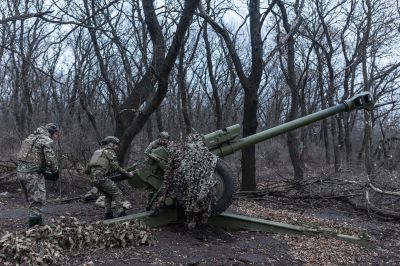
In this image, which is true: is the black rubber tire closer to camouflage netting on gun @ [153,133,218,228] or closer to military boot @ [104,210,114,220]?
camouflage netting on gun @ [153,133,218,228]

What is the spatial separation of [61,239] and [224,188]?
2.72 metres

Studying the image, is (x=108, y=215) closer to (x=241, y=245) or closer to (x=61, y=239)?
(x=61, y=239)

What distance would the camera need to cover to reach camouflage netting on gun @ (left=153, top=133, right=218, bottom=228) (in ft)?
25.8

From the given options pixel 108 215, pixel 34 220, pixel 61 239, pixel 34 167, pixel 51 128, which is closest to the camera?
pixel 61 239

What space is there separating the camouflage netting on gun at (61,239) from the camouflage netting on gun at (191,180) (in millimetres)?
713

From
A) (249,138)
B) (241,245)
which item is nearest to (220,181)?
(241,245)

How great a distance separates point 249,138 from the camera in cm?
937

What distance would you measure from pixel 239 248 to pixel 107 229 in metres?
1.93

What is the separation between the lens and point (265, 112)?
47969 millimetres

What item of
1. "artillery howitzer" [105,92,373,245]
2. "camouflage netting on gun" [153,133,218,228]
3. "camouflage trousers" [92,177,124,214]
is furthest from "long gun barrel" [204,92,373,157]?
"camouflage trousers" [92,177,124,214]

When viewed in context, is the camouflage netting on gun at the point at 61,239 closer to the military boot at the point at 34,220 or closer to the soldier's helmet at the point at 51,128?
the military boot at the point at 34,220

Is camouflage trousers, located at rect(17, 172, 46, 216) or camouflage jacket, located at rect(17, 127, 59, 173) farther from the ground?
camouflage jacket, located at rect(17, 127, 59, 173)

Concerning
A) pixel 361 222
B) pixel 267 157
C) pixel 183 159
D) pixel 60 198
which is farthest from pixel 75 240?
pixel 267 157

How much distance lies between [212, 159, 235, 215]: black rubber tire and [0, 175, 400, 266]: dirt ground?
0.41 m
